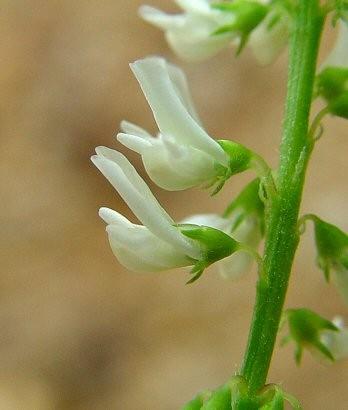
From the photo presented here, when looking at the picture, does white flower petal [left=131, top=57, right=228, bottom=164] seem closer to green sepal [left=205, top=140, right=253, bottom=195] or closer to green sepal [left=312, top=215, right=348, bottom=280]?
green sepal [left=205, top=140, right=253, bottom=195]

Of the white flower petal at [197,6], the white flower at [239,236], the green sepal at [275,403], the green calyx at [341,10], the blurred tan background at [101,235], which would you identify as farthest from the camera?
the blurred tan background at [101,235]

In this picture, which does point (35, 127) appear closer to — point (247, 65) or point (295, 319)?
point (247, 65)

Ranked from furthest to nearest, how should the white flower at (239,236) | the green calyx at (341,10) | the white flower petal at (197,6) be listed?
the white flower petal at (197,6), the white flower at (239,236), the green calyx at (341,10)

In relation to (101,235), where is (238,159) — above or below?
below

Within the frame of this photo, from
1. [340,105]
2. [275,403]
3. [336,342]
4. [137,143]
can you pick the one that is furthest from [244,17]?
[275,403]

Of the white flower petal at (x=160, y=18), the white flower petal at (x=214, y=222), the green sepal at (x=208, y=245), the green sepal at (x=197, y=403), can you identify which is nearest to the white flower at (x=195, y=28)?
the white flower petal at (x=160, y=18)

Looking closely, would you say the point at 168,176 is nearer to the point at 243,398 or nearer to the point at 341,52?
the point at 243,398

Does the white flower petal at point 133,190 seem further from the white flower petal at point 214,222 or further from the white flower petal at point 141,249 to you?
Result: the white flower petal at point 214,222
